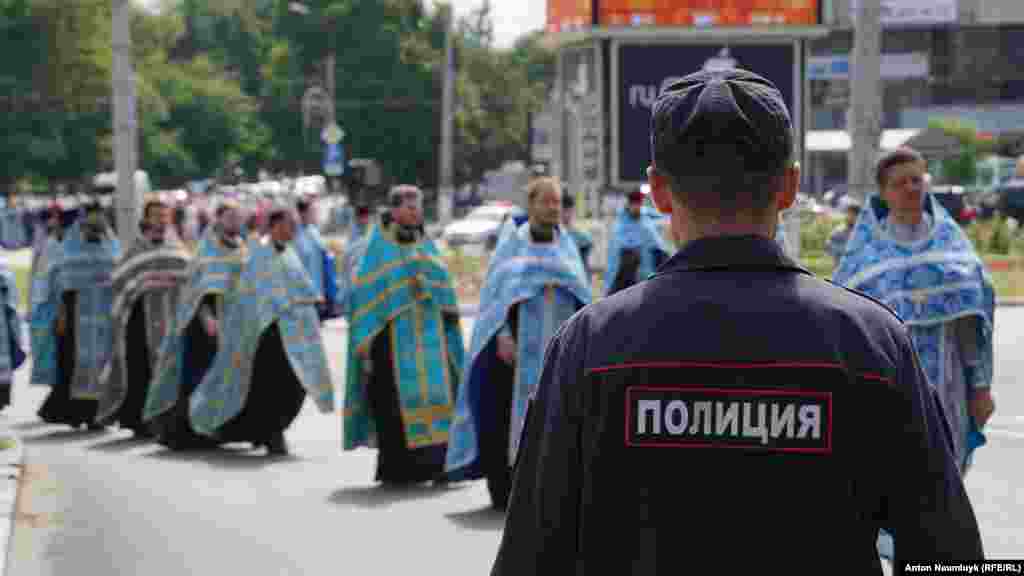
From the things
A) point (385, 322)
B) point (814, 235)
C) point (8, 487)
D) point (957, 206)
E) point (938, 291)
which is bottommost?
point (957, 206)

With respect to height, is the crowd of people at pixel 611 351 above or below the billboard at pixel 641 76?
below

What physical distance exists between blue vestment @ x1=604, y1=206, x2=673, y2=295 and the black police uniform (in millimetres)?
13119

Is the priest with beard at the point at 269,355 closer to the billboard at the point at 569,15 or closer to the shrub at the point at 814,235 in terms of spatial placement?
the billboard at the point at 569,15

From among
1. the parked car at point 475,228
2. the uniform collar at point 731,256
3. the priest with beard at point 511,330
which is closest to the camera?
the uniform collar at point 731,256

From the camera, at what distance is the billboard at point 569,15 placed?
70.9 feet

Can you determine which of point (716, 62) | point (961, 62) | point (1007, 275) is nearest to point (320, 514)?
point (716, 62)

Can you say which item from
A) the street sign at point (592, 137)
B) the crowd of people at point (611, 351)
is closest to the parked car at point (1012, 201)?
the street sign at point (592, 137)

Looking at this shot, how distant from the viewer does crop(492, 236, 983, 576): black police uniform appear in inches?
113

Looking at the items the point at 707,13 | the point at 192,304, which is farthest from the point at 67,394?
the point at 707,13

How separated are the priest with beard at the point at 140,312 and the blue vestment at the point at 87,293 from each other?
0.49m

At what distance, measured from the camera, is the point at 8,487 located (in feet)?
34.4

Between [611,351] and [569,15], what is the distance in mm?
19739

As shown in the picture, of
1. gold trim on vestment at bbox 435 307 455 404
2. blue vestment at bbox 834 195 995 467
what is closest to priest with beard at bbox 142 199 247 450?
gold trim on vestment at bbox 435 307 455 404

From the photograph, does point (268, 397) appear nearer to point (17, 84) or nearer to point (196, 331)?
point (196, 331)
